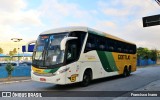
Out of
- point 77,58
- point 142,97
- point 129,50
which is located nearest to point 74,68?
point 77,58

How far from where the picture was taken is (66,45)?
1277cm

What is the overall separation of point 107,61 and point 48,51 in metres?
6.04

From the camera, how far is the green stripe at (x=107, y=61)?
663 inches

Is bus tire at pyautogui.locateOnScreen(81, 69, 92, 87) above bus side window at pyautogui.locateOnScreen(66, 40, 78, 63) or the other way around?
the other way around

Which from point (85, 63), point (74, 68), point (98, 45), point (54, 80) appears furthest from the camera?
point (98, 45)

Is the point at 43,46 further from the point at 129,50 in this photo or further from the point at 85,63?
the point at 129,50

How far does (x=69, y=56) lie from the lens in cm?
1295

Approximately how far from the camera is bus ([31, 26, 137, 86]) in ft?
41.2

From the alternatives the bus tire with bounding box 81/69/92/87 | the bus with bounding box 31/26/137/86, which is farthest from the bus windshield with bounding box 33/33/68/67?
the bus tire with bounding box 81/69/92/87

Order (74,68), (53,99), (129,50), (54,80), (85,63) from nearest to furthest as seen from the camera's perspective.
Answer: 1. (53,99)
2. (54,80)
3. (74,68)
4. (85,63)
5. (129,50)

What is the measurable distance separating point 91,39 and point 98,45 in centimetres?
A: 119

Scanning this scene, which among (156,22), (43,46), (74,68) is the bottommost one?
(74,68)

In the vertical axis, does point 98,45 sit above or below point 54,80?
above

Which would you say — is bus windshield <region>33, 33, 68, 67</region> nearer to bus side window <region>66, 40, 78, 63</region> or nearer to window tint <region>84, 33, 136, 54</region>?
bus side window <region>66, 40, 78, 63</region>
